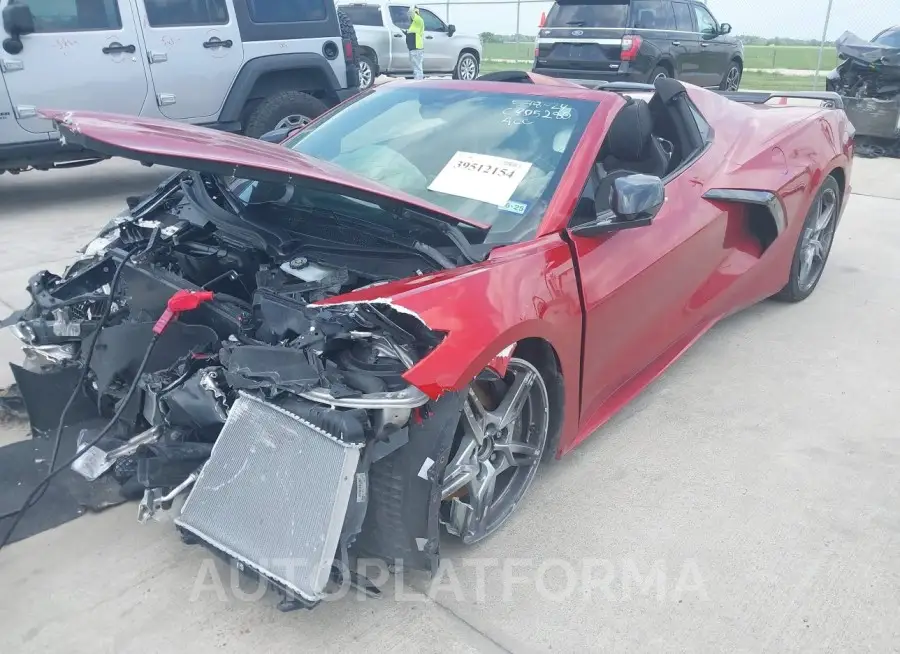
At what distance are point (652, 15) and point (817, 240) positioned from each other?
7.85 metres

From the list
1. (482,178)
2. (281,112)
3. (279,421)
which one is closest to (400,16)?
(281,112)

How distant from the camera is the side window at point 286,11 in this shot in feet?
23.7

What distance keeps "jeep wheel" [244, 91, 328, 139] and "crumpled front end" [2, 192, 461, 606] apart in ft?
15.9

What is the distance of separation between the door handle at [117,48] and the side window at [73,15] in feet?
0.45

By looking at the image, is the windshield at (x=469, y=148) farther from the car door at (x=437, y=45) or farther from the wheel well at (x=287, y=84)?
the car door at (x=437, y=45)

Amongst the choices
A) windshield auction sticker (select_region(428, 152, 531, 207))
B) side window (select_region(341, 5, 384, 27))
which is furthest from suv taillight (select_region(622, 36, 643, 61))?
windshield auction sticker (select_region(428, 152, 531, 207))

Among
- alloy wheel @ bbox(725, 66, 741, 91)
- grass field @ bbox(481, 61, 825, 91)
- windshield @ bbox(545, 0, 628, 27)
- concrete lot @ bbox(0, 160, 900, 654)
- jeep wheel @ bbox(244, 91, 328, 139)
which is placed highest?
windshield @ bbox(545, 0, 628, 27)

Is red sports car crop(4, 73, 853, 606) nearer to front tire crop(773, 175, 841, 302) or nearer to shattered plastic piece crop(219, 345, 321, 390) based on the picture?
shattered plastic piece crop(219, 345, 321, 390)

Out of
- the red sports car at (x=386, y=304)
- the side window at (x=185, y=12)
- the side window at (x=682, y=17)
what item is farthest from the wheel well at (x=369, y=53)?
the red sports car at (x=386, y=304)

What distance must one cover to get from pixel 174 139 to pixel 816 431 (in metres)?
2.89

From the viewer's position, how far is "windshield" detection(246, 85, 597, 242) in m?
2.86

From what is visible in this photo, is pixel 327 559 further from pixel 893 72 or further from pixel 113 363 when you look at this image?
pixel 893 72

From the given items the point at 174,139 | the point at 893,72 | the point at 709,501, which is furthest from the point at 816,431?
the point at 893,72

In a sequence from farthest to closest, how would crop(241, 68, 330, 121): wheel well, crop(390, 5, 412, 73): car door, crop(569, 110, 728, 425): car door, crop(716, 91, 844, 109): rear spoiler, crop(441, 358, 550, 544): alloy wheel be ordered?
crop(390, 5, 412, 73): car door < crop(241, 68, 330, 121): wheel well < crop(716, 91, 844, 109): rear spoiler < crop(569, 110, 728, 425): car door < crop(441, 358, 550, 544): alloy wheel
